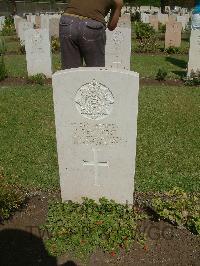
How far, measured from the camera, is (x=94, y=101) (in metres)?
3.54

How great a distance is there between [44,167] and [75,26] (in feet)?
6.95

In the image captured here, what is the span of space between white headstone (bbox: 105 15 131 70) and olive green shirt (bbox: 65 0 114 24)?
628 centimetres

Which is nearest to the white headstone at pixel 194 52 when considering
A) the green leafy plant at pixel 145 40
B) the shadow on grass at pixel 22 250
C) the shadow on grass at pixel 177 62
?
the shadow on grass at pixel 177 62

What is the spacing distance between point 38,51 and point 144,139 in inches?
228

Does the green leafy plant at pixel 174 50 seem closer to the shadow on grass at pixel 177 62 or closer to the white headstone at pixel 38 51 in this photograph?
the shadow on grass at pixel 177 62

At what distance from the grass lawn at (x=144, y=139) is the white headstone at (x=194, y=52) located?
1.54m

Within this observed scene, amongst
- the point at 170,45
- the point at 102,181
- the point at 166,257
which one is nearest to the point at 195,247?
the point at 166,257

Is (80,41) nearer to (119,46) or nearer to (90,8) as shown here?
(90,8)

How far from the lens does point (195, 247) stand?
11.9 ft

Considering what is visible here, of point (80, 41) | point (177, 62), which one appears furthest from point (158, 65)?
point (80, 41)

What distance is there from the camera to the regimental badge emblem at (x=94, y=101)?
348cm

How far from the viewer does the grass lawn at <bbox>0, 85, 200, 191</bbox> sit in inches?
203

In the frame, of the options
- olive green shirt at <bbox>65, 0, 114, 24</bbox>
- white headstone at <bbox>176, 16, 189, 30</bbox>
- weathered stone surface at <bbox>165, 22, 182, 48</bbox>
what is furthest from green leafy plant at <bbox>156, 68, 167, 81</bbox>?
white headstone at <bbox>176, 16, 189, 30</bbox>

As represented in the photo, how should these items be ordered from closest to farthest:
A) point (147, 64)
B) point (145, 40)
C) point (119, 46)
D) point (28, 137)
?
point (28, 137) → point (119, 46) → point (147, 64) → point (145, 40)
